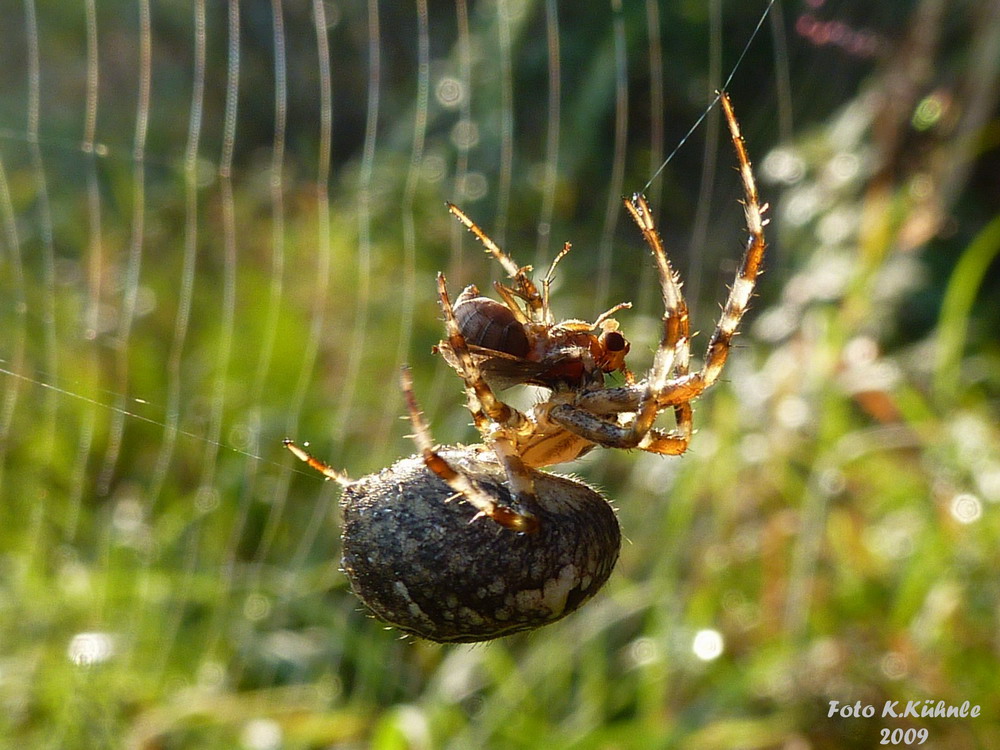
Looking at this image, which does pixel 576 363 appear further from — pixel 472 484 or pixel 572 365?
pixel 472 484

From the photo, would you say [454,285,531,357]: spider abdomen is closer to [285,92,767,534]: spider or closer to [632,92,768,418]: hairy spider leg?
[285,92,767,534]: spider

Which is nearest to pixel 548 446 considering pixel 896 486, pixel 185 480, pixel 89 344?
pixel 896 486

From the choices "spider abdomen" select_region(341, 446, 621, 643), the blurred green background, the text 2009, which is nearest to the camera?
"spider abdomen" select_region(341, 446, 621, 643)

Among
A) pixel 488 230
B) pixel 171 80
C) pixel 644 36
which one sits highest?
pixel 171 80

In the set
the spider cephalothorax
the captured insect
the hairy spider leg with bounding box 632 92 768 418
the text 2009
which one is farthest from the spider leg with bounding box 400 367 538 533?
the text 2009

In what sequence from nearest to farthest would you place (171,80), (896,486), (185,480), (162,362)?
1. (896,486)
2. (185,480)
3. (162,362)
4. (171,80)

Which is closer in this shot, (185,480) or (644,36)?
(185,480)

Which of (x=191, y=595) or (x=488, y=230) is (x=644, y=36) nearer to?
(x=488, y=230)

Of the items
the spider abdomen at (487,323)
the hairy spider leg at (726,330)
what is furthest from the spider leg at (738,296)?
the spider abdomen at (487,323)
